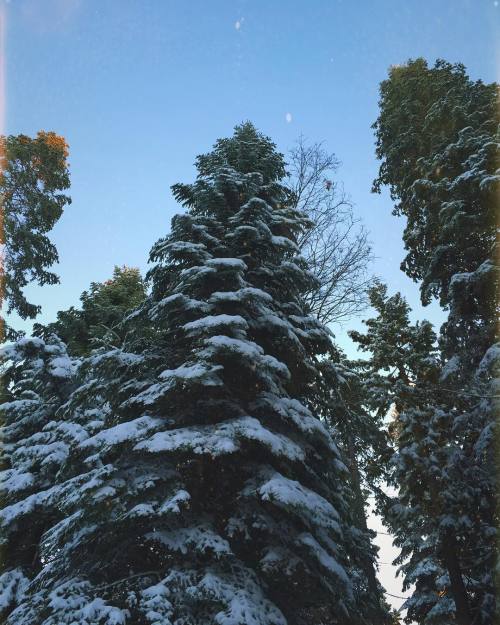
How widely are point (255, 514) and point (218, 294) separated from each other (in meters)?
3.52

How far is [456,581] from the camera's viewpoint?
12508mm

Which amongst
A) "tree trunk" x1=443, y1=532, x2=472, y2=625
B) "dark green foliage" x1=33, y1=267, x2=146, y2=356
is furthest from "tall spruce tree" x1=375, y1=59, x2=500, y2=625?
"dark green foliage" x1=33, y1=267, x2=146, y2=356

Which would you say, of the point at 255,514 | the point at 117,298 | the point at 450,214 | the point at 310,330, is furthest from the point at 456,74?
the point at 255,514

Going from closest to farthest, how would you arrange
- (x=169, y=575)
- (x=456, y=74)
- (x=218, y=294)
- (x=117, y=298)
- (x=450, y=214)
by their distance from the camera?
1. (x=169, y=575)
2. (x=218, y=294)
3. (x=450, y=214)
4. (x=456, y=74)
5. (x=117, y=298)

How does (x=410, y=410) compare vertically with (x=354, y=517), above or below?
above

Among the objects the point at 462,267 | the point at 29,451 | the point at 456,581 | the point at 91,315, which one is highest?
the point at 91,315

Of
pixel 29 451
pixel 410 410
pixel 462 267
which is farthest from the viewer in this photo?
pixel 410 410

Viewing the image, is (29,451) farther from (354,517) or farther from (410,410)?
(410,410)

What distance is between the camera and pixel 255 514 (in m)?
5.92

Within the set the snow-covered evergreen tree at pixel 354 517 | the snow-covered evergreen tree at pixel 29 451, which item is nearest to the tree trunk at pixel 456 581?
the snow-covered evergreen tree at pixel 354 517

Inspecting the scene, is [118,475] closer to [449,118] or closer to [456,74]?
[449,118]

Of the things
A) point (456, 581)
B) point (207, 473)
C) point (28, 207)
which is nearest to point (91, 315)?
point (28, 207)

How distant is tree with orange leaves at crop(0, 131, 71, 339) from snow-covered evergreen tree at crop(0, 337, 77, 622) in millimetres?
5016

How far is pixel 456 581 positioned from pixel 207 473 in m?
10.3
